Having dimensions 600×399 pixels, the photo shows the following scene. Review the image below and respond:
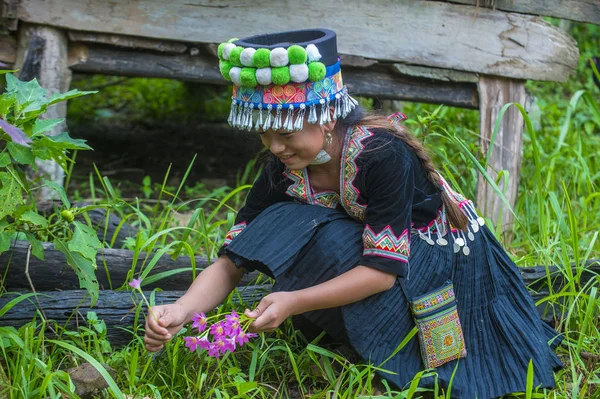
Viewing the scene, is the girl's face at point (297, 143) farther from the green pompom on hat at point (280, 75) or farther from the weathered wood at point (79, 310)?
the weathered wood at point (79, 310)

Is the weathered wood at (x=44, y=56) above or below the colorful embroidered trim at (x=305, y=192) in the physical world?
above

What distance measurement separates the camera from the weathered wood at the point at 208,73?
360 cm

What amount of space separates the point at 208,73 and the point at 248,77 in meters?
1.63

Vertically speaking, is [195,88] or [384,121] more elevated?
[384,121]

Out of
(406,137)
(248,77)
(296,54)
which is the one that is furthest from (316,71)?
(406,137)

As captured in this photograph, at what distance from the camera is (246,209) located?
257 cm

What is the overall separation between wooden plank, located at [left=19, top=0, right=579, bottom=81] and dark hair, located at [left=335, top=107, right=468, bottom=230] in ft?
3.94

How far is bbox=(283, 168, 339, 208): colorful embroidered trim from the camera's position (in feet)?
8.12

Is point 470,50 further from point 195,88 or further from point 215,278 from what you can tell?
point 195,88

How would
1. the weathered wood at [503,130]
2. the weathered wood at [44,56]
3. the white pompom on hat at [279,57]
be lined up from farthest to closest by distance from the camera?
the weathered wood at [503,130] < the weathered wood at [44,56] < the white pompom on hat at [279,57]

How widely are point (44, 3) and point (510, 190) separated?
2.30 m

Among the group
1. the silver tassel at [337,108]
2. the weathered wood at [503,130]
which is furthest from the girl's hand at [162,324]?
the weathered wood at [503,130]

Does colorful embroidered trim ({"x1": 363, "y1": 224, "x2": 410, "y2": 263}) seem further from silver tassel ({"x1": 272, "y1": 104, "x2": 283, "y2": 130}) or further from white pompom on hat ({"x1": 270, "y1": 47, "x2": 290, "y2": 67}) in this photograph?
white pompom on hat ({"x1": 270, "y1": 47, "x2": 290, "y2": 67})

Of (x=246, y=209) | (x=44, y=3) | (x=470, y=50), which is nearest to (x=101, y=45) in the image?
(x=44, y=3)
